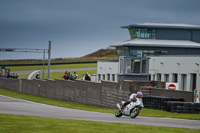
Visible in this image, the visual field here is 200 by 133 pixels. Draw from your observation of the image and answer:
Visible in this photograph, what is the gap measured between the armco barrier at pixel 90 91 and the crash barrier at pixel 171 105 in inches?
67.1

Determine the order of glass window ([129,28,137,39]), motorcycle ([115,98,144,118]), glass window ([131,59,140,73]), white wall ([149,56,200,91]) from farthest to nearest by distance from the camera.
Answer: glass window ([129,28,137,39])
white wall ([149,56,200,91])
glass window ([131,59,140,73])
motorcycle ([115,98,144,118])

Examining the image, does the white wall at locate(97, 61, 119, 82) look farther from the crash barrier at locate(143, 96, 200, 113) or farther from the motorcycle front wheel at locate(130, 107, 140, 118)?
the motorcycle front wheel at locate(130, 107, 140, 118)

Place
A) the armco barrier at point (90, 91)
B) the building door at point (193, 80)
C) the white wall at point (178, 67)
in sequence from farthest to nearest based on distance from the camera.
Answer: the building door at point (193, 80)
the white wall at point (178, 67)
the armco barrier at point (90, 91)

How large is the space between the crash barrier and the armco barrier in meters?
1.70

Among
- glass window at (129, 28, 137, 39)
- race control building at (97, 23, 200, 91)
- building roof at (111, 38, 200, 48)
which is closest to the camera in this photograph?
race control building at (97, 23, 200, 91)

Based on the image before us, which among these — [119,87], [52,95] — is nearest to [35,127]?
[119,87]

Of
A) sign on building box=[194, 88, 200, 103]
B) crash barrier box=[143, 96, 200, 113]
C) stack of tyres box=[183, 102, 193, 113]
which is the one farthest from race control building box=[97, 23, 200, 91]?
stack of tyres box=[183, 102, 193, 113]

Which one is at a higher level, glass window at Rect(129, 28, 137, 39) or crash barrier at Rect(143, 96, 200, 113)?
glass window at Rect(129, 28, 137, 39)

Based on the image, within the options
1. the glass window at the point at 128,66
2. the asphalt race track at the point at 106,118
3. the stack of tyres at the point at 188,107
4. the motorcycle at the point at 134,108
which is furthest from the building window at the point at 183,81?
the motorcycle at the point at 134,108

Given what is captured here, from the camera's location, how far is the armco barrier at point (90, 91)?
31230 mm

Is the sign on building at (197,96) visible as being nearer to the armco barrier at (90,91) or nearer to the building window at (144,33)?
the armco barrier at (90,91)

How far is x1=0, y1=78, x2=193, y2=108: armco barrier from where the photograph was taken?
31230mm

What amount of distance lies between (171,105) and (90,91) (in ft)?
45.9

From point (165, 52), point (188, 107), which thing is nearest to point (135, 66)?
point (188, 107)
